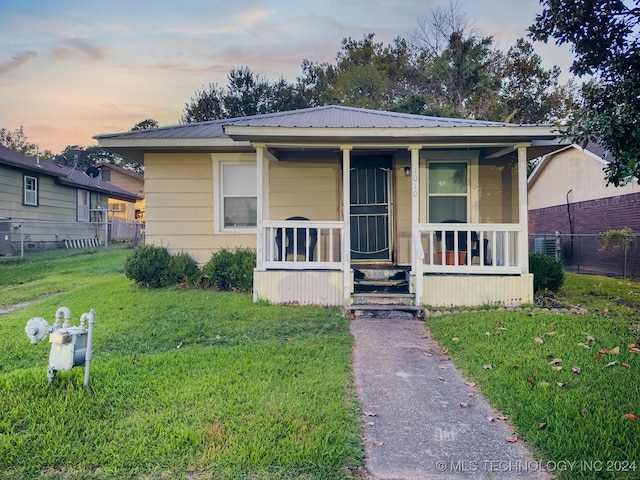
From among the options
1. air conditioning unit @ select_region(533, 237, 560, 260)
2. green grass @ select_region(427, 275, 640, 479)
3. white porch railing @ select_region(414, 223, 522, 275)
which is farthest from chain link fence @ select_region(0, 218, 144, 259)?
air conditioning unit @ select_region(533, 237, 560, 260)

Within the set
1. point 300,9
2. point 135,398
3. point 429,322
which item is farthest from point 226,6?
point 135,398

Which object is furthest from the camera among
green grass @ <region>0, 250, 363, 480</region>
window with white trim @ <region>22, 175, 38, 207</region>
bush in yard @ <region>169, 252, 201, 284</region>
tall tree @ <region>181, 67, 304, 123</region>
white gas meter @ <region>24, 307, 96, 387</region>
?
tall tree @ <region>181, 67, 304, 123</region>

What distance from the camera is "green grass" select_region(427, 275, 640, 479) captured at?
247 cm

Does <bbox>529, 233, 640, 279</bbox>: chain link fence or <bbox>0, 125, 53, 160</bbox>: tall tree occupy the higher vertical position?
<bbox>0, 125, 53, 160</bbox>: tall tree

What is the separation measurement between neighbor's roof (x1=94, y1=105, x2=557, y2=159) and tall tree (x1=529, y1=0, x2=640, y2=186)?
123 centimetres

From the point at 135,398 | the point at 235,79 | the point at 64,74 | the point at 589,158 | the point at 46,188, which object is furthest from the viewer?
the point at 235,79

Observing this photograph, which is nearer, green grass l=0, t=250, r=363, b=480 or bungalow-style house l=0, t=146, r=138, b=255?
green grass l=0, t=250, r=363, b=480

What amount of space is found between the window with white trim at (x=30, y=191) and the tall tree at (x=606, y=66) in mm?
17456

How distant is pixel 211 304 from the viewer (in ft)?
20.8

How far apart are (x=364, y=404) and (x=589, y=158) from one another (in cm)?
1533

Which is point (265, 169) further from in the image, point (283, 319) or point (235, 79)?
point (235, 79)

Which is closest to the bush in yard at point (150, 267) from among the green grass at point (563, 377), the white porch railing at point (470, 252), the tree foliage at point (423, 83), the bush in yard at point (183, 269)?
the bush in yard at point (183, 269)

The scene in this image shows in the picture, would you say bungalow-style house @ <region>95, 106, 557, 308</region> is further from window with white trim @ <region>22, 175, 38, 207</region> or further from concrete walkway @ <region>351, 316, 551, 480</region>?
window with white trim @ <region>22, 175, 38, 207</region>

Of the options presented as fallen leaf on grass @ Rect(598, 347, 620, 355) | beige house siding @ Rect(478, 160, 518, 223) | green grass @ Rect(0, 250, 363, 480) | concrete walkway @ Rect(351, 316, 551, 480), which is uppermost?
beige house siding @ Rect(478, 160, 518, 223)
